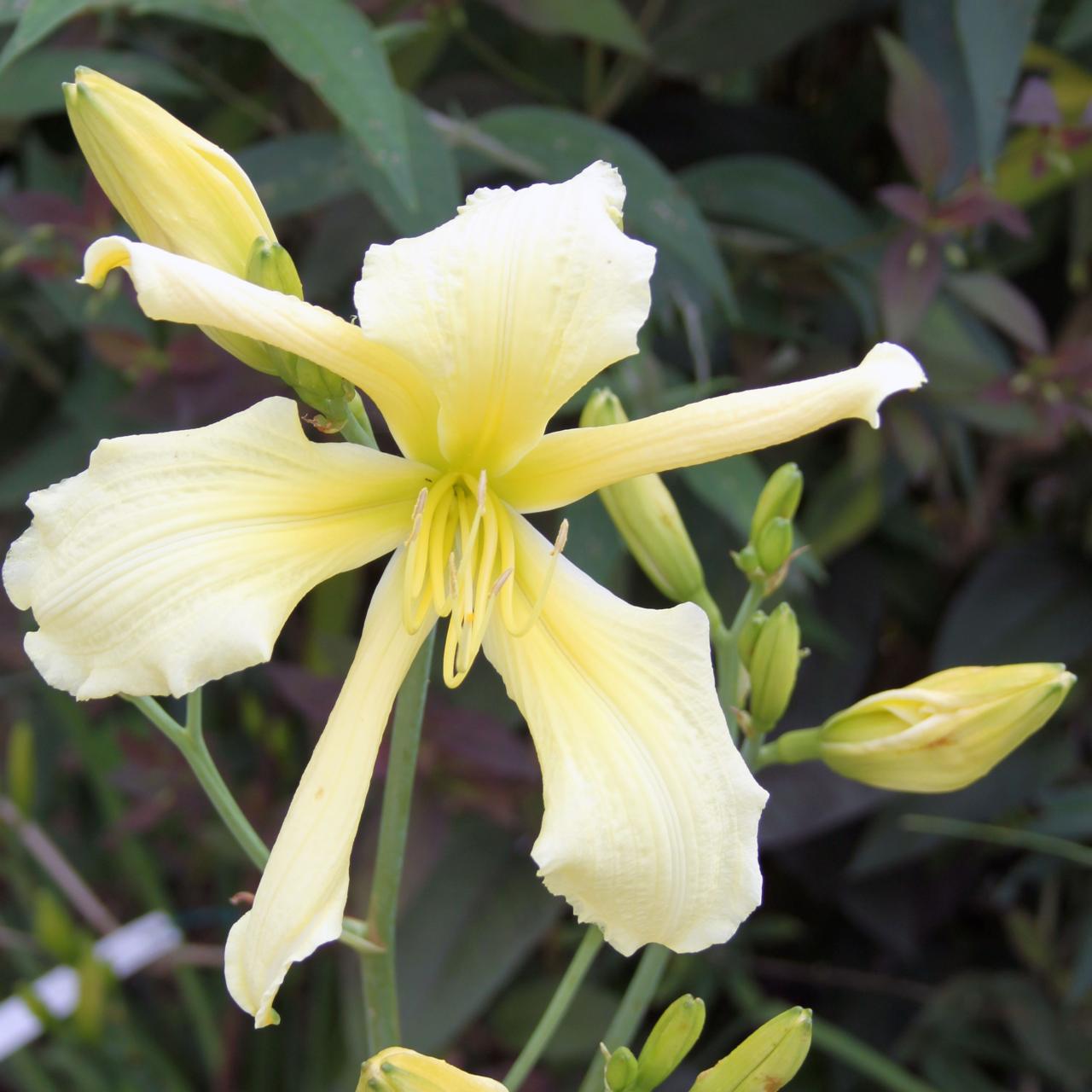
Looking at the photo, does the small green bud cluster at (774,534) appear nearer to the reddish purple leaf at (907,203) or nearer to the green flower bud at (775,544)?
the green flower bud at (775,544)

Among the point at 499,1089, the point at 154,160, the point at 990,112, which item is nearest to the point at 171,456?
the point at 154,160

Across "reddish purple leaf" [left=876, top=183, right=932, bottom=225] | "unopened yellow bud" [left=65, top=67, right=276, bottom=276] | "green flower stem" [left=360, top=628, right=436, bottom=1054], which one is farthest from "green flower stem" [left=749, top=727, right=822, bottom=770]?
"reddish purple leaf" [left=876, top=183, right=932, bottom=225]

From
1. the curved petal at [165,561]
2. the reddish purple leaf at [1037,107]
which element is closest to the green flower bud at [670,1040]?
the curved petal at [165,561]

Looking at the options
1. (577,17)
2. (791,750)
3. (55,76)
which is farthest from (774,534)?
(55,76)

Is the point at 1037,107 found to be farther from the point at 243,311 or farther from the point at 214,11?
the point at 243,311

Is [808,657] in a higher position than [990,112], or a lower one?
lower

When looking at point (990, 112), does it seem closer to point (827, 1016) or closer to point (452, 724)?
point (452, 724)
